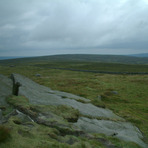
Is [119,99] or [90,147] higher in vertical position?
[90,147]

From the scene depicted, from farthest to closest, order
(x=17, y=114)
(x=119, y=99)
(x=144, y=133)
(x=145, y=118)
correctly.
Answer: (x=119, y=99) → (x=145, y=118) → (x=144, y=133) → (x=17, y=114)

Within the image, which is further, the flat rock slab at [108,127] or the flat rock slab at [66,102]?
the flat rock slab at [66,102]

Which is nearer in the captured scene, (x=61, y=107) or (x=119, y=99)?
(x=61, y=107)

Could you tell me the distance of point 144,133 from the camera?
18.9 meters

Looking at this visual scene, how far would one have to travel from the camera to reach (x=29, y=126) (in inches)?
474

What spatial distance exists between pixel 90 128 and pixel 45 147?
7876 mm

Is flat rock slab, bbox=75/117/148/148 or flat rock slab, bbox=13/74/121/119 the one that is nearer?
flat rock slab, bbox=75/117/148/148

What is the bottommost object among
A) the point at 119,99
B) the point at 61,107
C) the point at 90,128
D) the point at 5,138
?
the point at 119,99

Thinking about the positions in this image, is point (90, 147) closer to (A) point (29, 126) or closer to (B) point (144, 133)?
(A) point (29, 126)

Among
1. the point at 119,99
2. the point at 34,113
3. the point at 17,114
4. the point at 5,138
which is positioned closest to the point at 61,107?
the point at 34,113

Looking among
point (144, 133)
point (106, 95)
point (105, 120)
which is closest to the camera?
point (144, 133)

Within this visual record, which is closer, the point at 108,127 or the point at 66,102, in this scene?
the point at 108,127

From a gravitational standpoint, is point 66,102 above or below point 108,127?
above

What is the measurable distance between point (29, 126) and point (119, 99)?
30.3 metres
